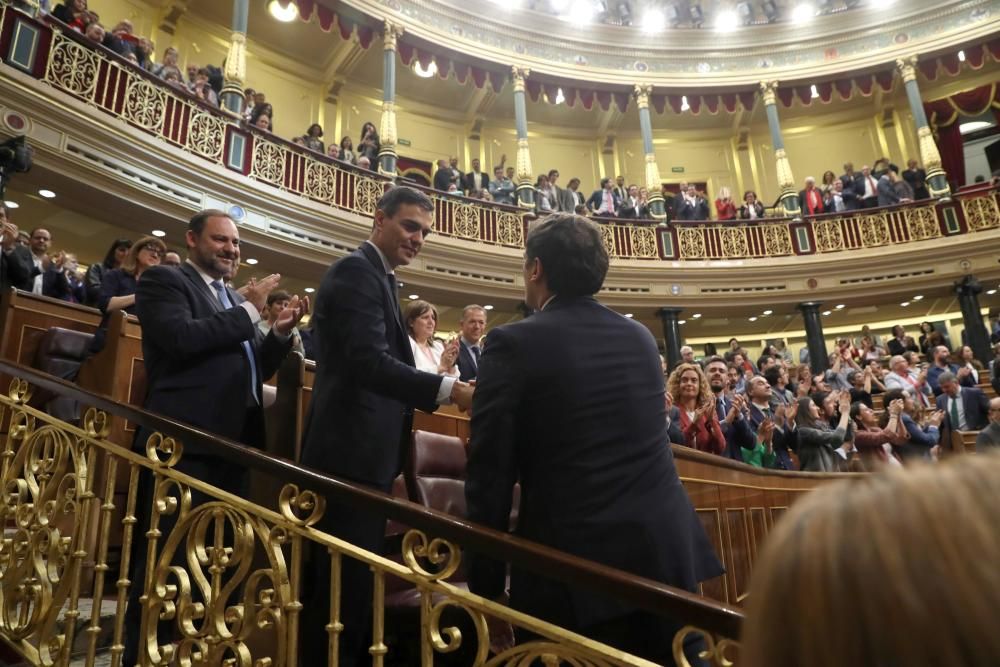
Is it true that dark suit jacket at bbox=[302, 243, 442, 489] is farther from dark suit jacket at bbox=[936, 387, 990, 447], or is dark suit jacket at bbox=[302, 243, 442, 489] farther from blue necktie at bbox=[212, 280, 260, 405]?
dark suit jacket at bbox=[936, 387, 990, 447]

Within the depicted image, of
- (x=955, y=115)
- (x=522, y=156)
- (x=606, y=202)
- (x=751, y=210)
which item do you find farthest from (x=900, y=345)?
(x=522, y=156)

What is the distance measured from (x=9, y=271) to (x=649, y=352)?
405 centimetres

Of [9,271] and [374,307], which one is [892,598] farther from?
[9,271]

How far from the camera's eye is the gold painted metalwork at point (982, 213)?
10047 mm

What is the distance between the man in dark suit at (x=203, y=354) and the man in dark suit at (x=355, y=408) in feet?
1.05

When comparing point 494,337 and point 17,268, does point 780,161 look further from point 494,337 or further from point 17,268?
point 494,337

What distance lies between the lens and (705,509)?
3.41m

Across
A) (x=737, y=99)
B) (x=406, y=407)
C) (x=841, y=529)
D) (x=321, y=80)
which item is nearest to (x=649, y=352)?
(x=406, y=407)

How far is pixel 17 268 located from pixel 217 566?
340 centimetres

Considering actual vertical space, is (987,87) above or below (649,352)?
above

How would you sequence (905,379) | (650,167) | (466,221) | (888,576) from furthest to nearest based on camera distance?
(650,167), (466,221), (905,379), (888,576)

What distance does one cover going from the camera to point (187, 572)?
1.65 m

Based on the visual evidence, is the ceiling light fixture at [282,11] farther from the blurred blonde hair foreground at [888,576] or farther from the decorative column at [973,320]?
the decorative column at [973,320]

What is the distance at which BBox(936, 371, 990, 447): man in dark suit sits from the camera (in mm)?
6244
